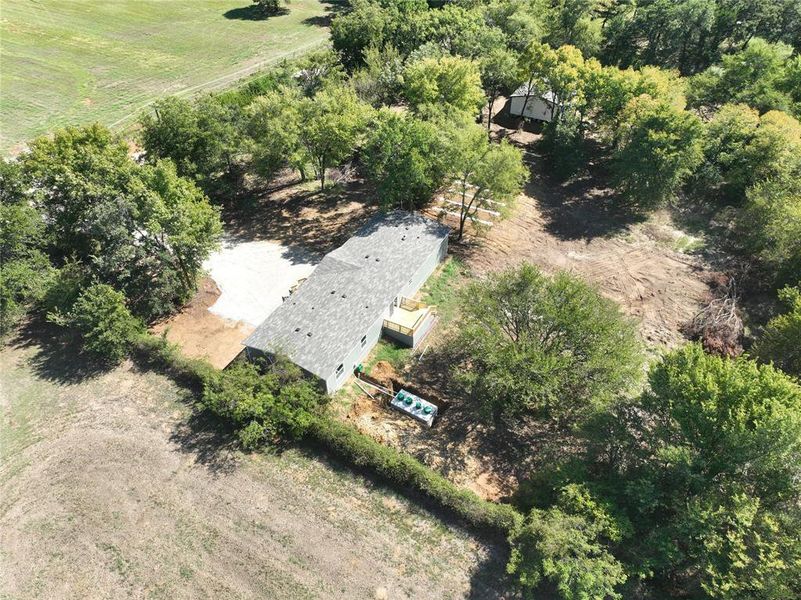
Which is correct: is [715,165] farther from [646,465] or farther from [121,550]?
[121,550]

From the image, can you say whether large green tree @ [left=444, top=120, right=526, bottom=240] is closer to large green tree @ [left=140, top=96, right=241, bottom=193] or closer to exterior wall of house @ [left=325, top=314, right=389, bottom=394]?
exterior wall of house @ [left=325, top=314, right=389, bottom=394]

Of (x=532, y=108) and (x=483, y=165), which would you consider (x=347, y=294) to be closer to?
(x=483, y=165)

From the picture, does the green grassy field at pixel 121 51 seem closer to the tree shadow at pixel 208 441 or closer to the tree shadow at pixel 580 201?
the tree shadow at pixel 208 441

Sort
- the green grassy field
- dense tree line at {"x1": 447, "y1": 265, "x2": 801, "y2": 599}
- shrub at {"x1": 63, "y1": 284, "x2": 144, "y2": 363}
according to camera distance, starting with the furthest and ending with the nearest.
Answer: the green grassy field
shrub at {"x1": 63, "y1": 284, "x2": 144, "y2": 363}
dense tree line at {"x1": 447, "y1": 265, "x2": 801, "y2": 599}

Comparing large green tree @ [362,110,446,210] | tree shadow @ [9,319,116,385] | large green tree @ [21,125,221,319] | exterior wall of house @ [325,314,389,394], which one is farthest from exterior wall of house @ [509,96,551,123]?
tree shadow @ [9,319,116,385]

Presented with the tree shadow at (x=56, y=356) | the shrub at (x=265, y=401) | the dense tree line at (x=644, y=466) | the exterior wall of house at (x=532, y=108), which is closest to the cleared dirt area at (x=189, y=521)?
the shrub at (x=265, y=401)

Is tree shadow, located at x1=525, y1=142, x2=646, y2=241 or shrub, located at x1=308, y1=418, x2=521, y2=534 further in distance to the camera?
tree shadow, located at x1=525, y1=142, x2=646, y2=241

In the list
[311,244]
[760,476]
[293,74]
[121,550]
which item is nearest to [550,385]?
[760,476]
